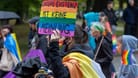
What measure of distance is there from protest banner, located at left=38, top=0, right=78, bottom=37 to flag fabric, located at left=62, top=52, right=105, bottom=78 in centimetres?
57

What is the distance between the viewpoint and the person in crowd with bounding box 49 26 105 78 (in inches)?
219

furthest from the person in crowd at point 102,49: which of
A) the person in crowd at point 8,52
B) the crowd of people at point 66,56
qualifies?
the person in crowd at point 8,52

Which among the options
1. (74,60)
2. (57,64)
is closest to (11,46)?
(74,60)

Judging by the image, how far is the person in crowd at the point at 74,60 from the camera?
5555 mm

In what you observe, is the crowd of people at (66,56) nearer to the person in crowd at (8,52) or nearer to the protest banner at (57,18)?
the person in crowd at (8,52)

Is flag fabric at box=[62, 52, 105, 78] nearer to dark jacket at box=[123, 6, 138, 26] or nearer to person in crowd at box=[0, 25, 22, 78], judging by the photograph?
person in crowd at box=[0, 25, 22, 78]

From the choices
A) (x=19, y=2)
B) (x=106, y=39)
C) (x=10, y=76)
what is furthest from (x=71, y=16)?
(x=19, y=2)

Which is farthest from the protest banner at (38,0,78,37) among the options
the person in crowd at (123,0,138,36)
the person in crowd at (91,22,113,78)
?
the person in crowd at (123,0,138,36)

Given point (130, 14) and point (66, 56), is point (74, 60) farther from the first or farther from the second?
point (130, 14)

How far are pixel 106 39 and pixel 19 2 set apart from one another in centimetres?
1337

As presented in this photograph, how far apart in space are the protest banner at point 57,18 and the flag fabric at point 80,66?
57 cm

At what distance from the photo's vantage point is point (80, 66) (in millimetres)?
5785

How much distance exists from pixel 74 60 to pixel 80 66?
0.33 feet

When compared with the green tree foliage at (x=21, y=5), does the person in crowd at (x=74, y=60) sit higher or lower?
higher
